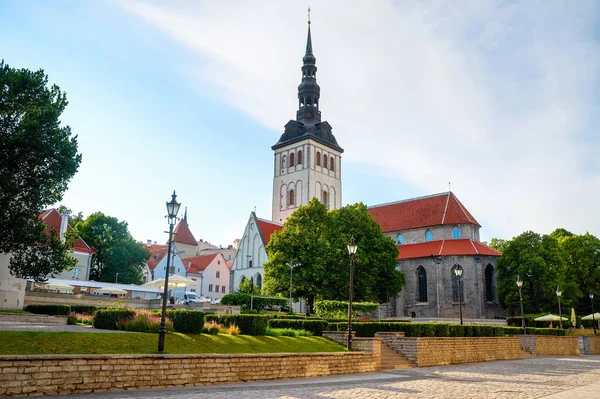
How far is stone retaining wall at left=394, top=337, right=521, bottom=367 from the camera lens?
22.7 m

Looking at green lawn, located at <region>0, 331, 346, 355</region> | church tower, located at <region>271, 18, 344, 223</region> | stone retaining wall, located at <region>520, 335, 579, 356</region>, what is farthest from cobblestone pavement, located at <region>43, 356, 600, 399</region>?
church tower, located at <region>271, 18, 344, 223</region>

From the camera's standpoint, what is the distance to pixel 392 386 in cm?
1460

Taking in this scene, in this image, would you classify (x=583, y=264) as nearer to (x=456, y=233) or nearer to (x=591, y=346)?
(x=456, y=233)

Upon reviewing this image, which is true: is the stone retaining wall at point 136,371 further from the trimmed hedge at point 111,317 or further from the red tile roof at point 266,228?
the red tile roof at point 266,228

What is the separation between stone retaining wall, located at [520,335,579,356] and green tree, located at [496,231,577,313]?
44.0 feet

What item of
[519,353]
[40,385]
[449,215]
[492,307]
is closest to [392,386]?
[40,385]

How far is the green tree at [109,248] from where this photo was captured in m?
64.2

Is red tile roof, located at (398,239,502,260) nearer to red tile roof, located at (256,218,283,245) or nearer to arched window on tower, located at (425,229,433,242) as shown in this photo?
arched window on tower, located at (425,229,433,242)

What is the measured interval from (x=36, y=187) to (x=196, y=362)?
64.0 ft

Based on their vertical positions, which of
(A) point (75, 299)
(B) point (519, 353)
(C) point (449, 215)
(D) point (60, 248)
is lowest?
(B) point (519, 353)

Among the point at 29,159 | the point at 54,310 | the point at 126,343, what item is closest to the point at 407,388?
the point at 126,343

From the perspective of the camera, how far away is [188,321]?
57.0 ft

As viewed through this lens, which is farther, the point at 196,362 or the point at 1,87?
the point at 1,87

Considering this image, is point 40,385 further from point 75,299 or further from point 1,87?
point 75,299
